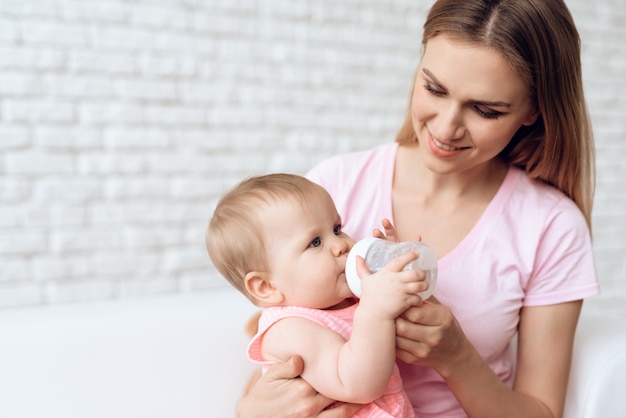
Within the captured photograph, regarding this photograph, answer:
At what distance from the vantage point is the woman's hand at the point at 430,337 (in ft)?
3.32

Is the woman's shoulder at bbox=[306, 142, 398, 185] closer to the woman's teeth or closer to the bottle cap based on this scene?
the woman's teeth

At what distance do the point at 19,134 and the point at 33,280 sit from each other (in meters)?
0.47

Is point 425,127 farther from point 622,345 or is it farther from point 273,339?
point 622,345

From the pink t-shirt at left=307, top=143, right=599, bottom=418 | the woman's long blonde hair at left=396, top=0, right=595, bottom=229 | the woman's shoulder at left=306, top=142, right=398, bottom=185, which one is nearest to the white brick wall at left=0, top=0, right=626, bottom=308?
the woman's shoulder at left=306, top=142, right=398, bottom=185

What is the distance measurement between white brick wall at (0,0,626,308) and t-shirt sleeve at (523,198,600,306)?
1151mm

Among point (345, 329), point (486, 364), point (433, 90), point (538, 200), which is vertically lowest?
point (486, 364)

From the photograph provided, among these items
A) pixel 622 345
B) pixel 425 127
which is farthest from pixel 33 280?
pixel 622 345

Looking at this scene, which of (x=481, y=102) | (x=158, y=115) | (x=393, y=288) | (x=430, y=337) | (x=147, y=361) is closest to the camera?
(x=393, y=288)

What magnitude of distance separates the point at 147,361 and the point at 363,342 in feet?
2.32

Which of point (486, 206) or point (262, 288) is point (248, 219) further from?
point (486, 206)

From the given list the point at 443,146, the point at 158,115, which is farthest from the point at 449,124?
the point at 158,115

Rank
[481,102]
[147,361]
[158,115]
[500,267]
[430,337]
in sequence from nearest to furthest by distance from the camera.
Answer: [430,337] → [481,102] → [500,267] → [147,361] → [158,115]

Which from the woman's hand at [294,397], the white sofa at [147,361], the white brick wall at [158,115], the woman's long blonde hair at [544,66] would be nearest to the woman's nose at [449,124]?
the woman's long blonde hair at [544,66]

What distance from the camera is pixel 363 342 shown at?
0.97m
